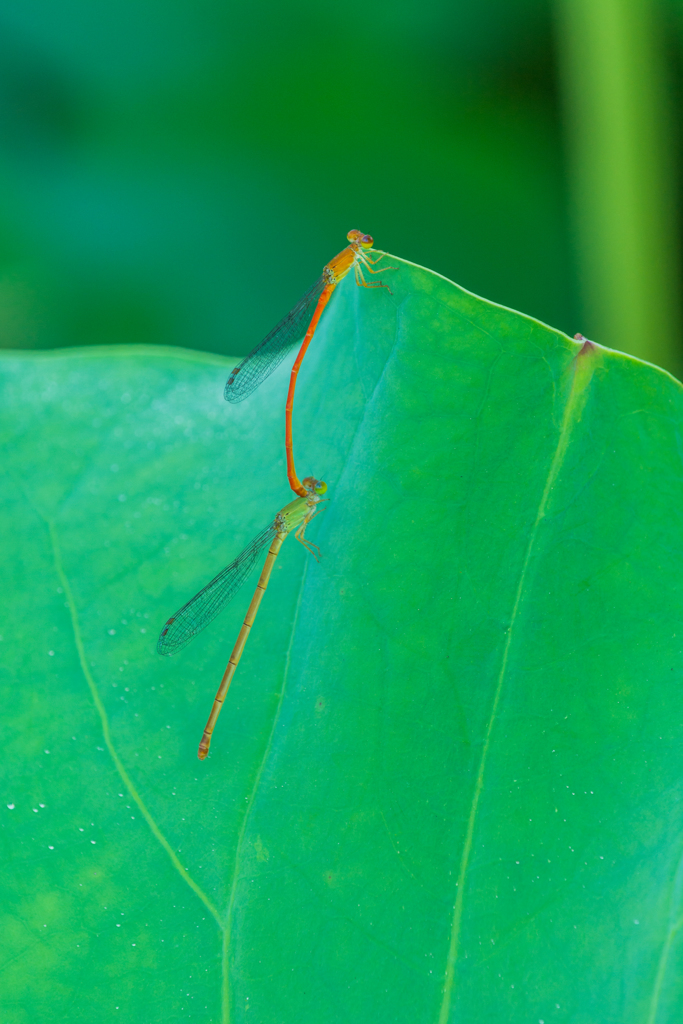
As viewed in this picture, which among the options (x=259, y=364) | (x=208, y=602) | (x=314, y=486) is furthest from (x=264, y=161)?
(x=208, y=602)

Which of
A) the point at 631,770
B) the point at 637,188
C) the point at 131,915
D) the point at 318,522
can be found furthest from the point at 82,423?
the point at 637,188

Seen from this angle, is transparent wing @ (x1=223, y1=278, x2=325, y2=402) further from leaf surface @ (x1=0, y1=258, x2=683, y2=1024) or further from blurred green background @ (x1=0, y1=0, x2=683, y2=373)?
blurred green background @ (x1=0, y1=0, x2=683, y2=373)

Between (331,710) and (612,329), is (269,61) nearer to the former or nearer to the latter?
(612,329)

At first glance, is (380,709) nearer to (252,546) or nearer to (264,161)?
(252,546)

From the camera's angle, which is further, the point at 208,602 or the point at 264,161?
the point at 264,161

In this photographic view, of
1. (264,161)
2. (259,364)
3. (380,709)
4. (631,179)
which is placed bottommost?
(380,709)

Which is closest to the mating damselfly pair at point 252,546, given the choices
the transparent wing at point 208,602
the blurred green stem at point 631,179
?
the transparent wing at point 208,602
